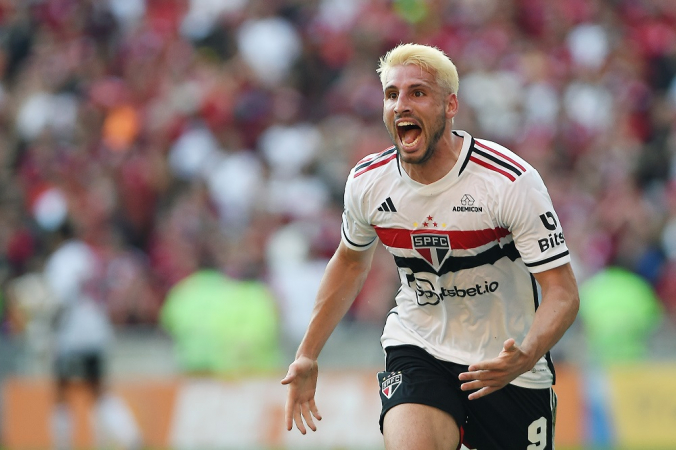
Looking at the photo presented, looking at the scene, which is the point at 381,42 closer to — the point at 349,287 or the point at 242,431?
the point at 242,431

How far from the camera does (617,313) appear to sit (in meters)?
13.1

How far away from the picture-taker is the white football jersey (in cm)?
552

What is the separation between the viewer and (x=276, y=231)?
1401cm

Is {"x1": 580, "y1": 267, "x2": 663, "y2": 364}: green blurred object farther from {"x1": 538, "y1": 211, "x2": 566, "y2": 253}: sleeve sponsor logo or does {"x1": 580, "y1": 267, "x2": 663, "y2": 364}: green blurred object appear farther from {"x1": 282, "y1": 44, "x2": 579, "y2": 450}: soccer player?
{"x1": 538, "y1": 211, "x2": 566, "y2": 253}: sleeve sponsor logo

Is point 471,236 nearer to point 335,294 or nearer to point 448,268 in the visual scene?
point 448,268

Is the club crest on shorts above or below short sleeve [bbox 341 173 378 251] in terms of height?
below

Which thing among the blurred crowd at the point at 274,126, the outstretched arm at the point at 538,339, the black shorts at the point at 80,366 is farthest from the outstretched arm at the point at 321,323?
the black shorts at the point at 80,366

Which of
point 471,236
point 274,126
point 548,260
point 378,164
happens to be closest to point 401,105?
point 378,164

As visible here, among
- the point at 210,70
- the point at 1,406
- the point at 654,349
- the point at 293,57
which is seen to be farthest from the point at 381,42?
the point at 1,406

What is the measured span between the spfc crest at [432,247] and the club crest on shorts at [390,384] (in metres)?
0.60

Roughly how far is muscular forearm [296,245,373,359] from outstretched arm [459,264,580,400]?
3.50 ft

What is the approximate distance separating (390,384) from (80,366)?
8065 mm

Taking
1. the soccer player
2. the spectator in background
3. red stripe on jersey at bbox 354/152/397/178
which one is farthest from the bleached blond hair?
the spectator in background

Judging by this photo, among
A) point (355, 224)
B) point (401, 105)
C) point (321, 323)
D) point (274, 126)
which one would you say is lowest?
point (321, 323)
